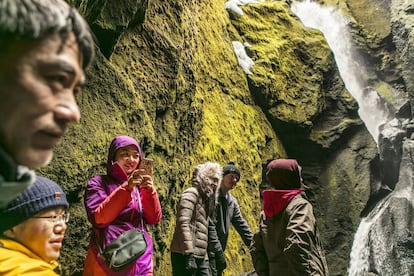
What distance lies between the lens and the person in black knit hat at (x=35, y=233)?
94.3 inches

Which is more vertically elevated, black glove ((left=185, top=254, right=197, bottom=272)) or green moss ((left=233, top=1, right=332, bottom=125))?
green moss ((left=233, top=1, right=332, bottom=125))

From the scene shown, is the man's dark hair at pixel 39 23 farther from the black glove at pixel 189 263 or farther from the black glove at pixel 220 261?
the black glove at pixel 220 261

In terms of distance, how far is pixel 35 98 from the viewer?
49.0 inches

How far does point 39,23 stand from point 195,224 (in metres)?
5.51

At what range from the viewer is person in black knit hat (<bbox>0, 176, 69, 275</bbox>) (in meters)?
2.40

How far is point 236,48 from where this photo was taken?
15125 millimetres

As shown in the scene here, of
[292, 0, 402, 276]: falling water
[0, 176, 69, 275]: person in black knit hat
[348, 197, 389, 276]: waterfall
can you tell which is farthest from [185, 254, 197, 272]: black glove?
[292, 0, 402, 276]: falling water

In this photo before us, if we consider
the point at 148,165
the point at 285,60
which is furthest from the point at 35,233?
→ the point at 285,60

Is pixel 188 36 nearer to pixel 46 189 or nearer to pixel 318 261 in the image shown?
pixel 318 261

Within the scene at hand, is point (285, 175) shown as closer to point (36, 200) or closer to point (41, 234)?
point (41, 234)

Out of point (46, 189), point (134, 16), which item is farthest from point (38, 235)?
point (134, 16)

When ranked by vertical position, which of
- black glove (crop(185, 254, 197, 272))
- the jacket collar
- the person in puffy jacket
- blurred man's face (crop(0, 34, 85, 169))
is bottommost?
black glove (crop(185, 254, 197, 272))

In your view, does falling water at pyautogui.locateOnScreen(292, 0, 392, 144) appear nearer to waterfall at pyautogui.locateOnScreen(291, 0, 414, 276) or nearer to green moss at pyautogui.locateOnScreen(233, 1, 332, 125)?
waterfall at pyautogui.locateOnScreen(291, 0, 414, 276)

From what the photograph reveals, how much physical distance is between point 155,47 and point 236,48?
7.25m
